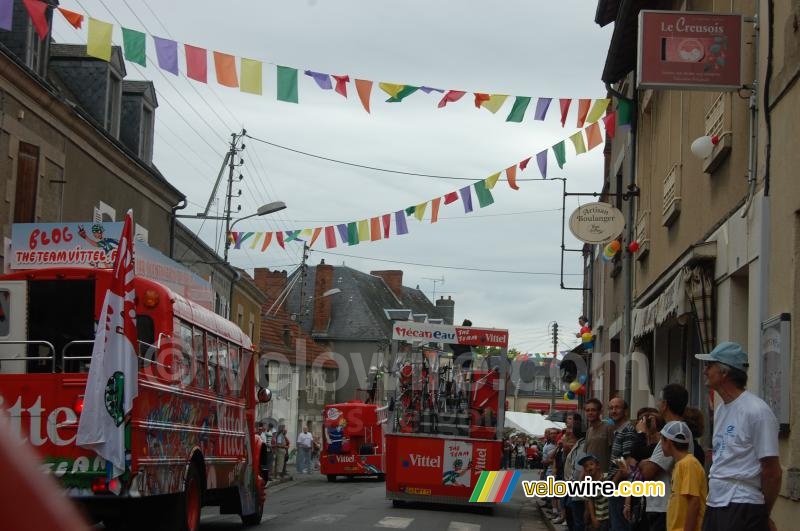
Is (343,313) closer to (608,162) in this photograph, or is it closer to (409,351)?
(608,162)

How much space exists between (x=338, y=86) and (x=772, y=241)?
7.36 metres

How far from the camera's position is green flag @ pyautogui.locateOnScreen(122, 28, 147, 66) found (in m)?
13.2

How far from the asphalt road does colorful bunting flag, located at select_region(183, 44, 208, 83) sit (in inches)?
235

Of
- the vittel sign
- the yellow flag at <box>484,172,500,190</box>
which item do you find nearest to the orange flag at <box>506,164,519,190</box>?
the yellow flag at <box>484,172,500,190</box>

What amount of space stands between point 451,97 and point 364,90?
1287mm

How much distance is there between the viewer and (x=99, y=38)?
42.3 feet

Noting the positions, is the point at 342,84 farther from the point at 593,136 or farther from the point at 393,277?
the point at 393,277

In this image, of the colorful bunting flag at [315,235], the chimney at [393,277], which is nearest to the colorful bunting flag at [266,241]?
the colorful bunting flag at [315,235]

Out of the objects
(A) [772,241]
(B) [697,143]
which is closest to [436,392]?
(B) [697,143]

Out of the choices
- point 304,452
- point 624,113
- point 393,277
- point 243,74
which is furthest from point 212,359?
point 393,277

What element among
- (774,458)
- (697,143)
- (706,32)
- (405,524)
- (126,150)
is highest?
(126,150)

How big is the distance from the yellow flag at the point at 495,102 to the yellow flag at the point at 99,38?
5.24 meters

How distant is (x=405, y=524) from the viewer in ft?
52.1

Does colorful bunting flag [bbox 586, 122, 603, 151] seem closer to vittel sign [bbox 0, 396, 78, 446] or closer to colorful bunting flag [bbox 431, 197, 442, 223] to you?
colorful bunting flag [bbox 431, 197, 442, 223]
